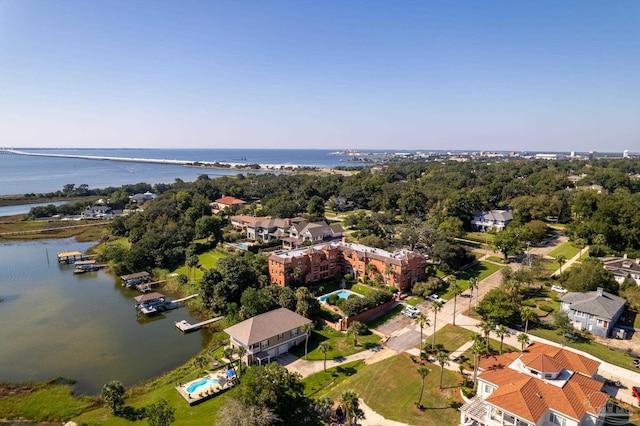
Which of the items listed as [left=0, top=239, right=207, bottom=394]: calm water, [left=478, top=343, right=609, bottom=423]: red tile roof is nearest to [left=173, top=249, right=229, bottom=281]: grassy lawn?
[left=0, top=239, right=207, bottom=394]: calm water

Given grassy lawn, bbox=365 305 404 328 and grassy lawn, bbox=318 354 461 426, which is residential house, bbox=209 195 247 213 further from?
grassy lawn, bbox=318 354 461 426

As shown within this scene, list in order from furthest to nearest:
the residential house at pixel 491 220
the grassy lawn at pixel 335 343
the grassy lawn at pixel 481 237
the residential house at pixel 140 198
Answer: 1. the residential house at pixel 140 198
2. the residential house at pixel 491 220
3. the grassy lawn at pixel 481 237
4. the grassy lawn at pixel 335 343

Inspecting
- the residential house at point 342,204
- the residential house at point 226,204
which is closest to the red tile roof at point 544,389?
the residential house at point 342,204

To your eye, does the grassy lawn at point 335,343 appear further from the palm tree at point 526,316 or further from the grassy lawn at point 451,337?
the palm tree at point 526,316

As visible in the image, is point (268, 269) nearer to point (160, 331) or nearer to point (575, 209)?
point (160, 331)

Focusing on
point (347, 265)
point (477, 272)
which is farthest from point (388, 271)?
point (477, 272)

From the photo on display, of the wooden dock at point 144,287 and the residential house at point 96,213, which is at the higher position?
the residential house at point 96,213

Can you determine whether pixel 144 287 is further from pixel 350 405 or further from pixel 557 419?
pixel 557 419
